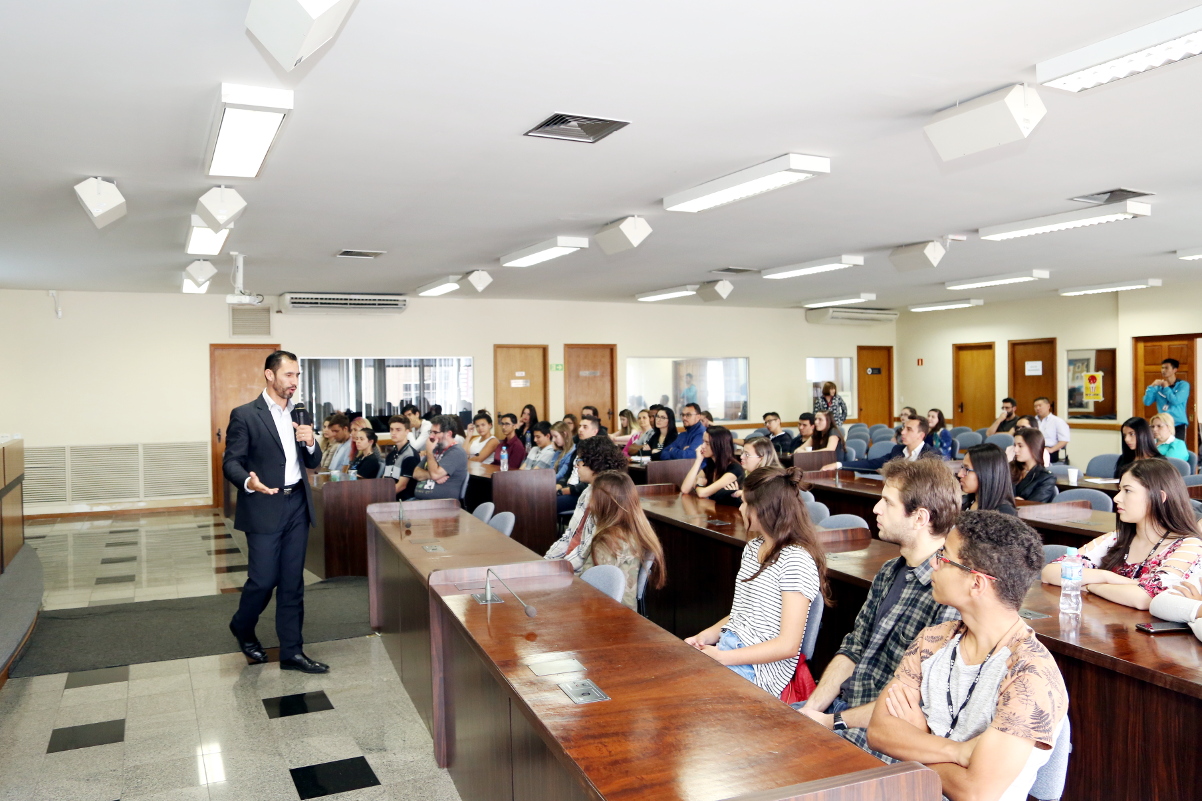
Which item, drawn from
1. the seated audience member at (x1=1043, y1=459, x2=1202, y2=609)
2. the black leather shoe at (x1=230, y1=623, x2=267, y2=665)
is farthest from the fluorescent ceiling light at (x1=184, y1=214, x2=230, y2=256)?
the seated audience member at (x1=1043, y1=459, x2=1202, y2=609)

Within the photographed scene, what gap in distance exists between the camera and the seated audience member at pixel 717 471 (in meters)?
5.36

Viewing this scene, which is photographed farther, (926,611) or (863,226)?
(863,226)

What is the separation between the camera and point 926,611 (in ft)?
7.51

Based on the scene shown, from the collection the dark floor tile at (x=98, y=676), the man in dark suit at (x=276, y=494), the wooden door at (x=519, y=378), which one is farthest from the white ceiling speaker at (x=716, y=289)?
the dark floor tile at (x=98, y=676)

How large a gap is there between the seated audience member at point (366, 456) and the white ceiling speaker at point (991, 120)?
4.89 metres

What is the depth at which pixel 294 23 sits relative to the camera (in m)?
2.25

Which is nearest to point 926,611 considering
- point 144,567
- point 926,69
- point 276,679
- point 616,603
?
point 616,603

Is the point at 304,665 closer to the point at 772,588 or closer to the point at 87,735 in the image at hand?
the point at 87,735

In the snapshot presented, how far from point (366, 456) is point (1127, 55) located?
19.3 feet

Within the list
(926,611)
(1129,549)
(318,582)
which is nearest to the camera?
(926,611)

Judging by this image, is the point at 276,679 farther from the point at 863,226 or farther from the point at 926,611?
the point at 863,226

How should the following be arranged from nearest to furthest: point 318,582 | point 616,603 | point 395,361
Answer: point 616,603 → point 318,582 → point 395,361

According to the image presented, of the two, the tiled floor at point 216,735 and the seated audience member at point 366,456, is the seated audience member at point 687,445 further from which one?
the tiled floor at point 216,735

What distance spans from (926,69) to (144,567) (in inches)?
269
